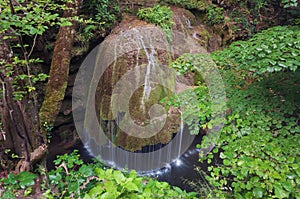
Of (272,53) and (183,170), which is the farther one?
(183,170)

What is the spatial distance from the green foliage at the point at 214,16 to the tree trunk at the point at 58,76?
4568 millimetres

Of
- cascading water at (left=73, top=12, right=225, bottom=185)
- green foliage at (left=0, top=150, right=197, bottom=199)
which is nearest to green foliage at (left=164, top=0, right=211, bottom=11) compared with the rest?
cascading water at (left=73, top=12, right=225, bottom=185)

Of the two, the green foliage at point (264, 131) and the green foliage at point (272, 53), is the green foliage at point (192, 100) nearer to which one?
the green foliage at point (264, 131)

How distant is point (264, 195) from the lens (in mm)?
1496

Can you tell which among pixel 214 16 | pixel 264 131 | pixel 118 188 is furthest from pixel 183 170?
pixel 214 16

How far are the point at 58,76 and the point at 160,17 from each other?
3.12 m

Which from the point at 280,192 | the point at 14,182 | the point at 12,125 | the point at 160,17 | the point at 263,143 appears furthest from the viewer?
the point at 160,17

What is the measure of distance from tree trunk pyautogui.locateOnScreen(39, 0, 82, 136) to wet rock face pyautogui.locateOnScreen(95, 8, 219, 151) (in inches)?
40.9

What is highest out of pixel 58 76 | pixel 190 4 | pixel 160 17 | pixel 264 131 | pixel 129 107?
pixel 190 4

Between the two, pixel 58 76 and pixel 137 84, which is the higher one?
pixel 58 76

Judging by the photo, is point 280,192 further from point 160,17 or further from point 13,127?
point 160,17

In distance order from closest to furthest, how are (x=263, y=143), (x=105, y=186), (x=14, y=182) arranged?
(x=105, y=186), (x=14, y=182), (x=263, y=143)

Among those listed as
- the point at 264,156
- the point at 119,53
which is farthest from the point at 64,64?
the point at 264,156

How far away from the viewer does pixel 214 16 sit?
22.3ft
